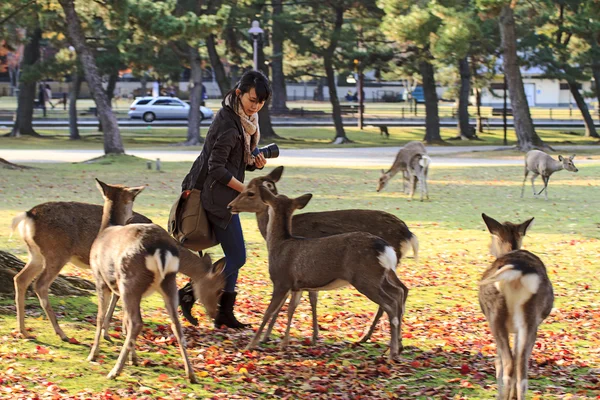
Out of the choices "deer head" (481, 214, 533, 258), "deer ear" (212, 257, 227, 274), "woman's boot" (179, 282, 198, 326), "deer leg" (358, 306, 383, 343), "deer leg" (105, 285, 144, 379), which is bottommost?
"deer leg" (358, 306, 383, 343)

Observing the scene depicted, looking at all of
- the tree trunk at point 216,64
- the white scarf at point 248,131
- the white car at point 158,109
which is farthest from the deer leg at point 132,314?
the white car at point 158,109

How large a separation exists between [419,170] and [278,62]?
1290 inches

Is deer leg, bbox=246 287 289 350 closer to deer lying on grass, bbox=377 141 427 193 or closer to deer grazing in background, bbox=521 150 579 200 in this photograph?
deer lying on grass, bbox=377 141 427 193

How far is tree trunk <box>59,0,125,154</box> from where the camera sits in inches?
1136

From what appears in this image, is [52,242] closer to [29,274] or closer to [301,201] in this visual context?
[29,274]

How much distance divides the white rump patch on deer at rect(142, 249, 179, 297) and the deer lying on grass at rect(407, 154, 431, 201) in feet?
46.2

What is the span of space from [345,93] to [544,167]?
2655 inches

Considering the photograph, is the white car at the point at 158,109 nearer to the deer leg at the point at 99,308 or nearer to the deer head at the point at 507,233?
the deer leg at the point at 99,308

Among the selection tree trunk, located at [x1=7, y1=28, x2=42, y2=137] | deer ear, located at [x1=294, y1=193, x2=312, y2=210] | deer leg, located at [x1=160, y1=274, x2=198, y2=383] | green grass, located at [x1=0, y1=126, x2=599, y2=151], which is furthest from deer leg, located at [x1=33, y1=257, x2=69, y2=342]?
tree trunk, located at [x1=7, y1=28, x2=42, y2=137]

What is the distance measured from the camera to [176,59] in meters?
42.9

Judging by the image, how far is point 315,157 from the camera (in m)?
33.2

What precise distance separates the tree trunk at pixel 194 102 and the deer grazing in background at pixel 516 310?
34.5 meters

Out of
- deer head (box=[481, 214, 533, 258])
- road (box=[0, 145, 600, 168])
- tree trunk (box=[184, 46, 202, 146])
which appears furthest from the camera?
tree trunk (box=[184, 46, 202, 146])

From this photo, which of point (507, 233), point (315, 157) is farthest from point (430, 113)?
point (507, 233)
